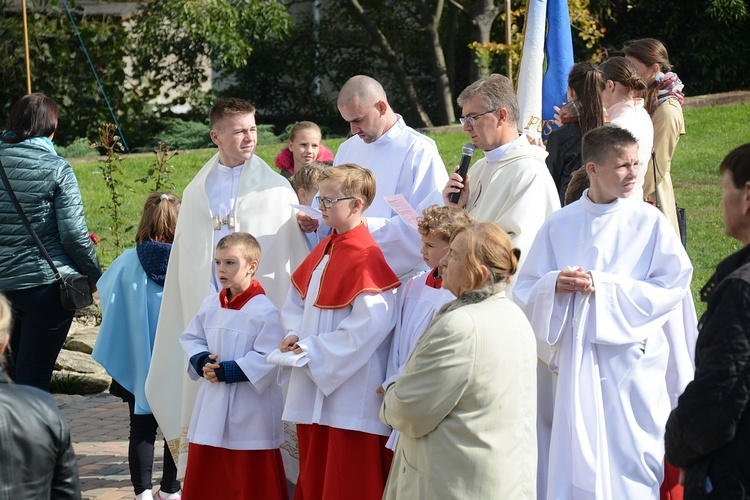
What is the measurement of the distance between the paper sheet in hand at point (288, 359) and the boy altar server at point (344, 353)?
0.10 ft

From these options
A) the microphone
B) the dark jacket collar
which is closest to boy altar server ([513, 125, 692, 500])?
the microphone

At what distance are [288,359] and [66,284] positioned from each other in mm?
1893

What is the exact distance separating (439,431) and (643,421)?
4.37 ft

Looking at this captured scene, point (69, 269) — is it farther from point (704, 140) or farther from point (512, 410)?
point (704, 140)

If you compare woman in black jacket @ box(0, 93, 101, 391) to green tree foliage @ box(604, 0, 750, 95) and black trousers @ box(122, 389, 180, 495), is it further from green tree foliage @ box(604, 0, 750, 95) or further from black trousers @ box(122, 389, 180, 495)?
green tree foliage @ box(604, 0, 750, 95)

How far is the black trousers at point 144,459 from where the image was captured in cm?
575

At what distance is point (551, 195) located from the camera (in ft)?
17.1

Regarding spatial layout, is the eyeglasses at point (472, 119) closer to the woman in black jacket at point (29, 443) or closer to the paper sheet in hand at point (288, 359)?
the paper sheet in hand at point (288, 359)

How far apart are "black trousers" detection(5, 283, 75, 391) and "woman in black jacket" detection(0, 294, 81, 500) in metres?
3.26

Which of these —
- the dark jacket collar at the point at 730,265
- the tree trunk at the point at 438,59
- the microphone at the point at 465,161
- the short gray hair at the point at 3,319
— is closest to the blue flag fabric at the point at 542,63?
the microphone at the point at 465,161

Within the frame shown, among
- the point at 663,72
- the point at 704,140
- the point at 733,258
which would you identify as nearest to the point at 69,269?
the point at 663,72

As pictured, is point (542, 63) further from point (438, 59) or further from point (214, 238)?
point (438, 59)

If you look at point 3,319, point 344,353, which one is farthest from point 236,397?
point 3,319

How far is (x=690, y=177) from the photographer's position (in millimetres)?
12984
